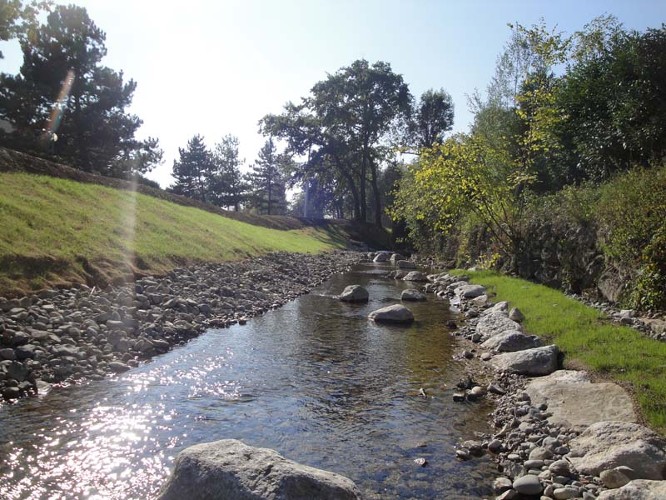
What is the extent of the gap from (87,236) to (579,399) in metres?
17.2

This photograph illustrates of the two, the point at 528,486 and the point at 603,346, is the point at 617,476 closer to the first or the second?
the point at 528,486

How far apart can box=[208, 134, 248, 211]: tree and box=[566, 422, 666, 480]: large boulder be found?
3299 inches

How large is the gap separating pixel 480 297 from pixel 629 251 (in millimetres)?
6575

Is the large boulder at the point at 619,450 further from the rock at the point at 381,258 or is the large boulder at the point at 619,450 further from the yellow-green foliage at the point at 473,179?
the rock at the point at 381,258

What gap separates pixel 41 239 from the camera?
16.3m

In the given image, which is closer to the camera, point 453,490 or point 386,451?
point 453,490

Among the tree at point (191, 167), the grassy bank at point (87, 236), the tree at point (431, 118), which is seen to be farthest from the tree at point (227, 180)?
the grassy bank at point (87, 236)

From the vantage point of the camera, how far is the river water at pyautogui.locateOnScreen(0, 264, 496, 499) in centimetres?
695

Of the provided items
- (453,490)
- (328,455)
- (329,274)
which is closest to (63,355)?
(328,455)

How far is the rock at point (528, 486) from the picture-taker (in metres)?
6.68

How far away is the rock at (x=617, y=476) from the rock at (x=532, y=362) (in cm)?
476

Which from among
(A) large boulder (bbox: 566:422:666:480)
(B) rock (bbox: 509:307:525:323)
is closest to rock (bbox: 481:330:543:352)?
(B) rock (bbox: 509:307:525:323)

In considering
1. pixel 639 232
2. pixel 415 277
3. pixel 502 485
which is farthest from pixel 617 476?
pixel 415 277

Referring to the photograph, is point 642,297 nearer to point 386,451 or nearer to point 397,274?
point 386,451
